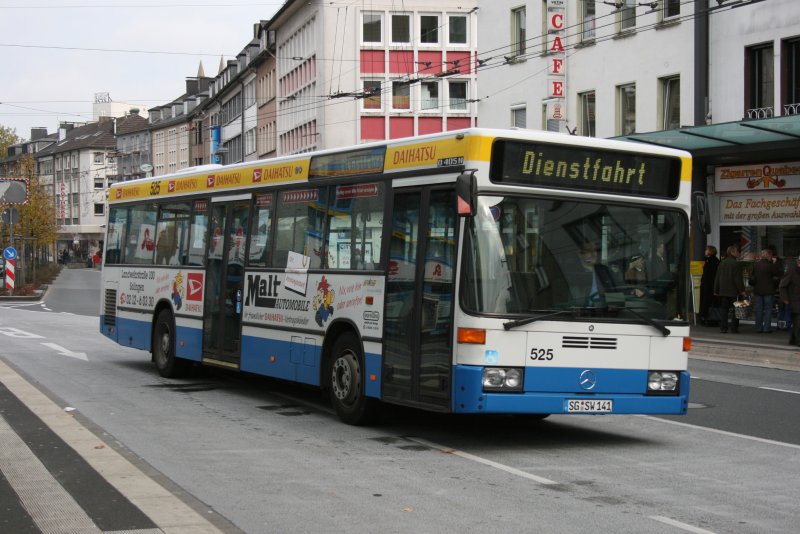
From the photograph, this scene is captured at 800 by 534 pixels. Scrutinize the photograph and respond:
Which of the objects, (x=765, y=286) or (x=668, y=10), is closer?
(x=765, y=286)

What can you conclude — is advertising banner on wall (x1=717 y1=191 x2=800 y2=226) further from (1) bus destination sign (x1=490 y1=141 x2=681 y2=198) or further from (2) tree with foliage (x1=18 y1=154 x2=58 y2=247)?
(2) tree with foliage (x1=18 y1=154 x2=58 y2=247)

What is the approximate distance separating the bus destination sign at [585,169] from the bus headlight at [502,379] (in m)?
1.58

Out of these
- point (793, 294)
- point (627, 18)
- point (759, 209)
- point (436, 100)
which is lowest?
point (793, 294)

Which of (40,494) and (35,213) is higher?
(35,213)

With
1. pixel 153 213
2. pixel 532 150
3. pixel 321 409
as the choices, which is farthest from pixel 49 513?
pixel 153 213

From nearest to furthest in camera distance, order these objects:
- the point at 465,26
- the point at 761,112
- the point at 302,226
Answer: the point at 302,226 < the point at 761,112 < the point at 465,26

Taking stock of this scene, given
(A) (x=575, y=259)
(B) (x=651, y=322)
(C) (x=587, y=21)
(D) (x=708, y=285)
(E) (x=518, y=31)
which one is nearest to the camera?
(A) (x=575, y=259)

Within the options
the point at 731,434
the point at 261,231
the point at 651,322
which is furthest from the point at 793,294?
the point at 651,322

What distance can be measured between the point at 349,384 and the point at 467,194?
2.83 m

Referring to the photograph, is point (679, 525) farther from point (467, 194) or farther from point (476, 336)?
point (467, 194)

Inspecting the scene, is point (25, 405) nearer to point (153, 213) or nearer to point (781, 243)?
point (153, 213)

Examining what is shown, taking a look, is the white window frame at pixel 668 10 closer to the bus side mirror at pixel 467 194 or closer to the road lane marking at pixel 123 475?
the road lane marking at pixel 123 475

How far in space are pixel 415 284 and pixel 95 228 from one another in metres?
129

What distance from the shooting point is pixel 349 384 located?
39.9 feet
